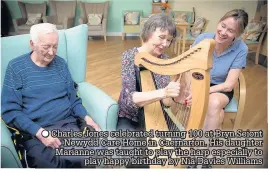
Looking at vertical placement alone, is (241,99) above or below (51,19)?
below

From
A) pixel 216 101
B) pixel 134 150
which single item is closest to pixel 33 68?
pixel 134 150

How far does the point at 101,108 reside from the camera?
3.00 feet

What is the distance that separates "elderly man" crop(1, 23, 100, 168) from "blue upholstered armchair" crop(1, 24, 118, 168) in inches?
2.6

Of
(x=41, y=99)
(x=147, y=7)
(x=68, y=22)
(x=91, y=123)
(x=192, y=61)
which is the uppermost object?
(x=147, y=7)

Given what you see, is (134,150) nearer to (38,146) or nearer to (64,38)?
(38,146)

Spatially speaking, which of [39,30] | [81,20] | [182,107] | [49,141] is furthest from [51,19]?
[182,107]

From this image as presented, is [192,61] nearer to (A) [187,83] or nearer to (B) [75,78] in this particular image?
(A) [187,83]

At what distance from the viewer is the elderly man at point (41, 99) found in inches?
31.3

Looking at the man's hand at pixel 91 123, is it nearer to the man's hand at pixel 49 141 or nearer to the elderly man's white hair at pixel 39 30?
the man's hand at pixel 49 141

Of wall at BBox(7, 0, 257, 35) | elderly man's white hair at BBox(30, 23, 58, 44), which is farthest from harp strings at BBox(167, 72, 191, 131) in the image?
wall at BBox(7, 0, 257, 35)

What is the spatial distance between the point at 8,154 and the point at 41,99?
0.24 m

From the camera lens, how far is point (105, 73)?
96.5 inches

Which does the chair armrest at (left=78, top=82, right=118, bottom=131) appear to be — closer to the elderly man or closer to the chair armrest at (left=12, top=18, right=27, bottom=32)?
the elderly man

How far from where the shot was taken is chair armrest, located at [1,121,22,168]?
0.68 meters
